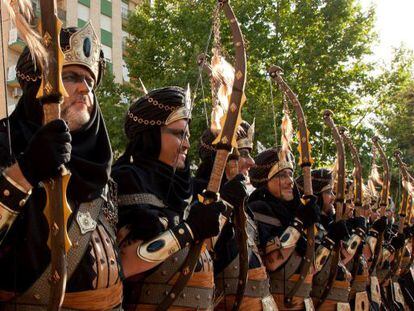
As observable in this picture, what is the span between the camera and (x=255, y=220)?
5906mm

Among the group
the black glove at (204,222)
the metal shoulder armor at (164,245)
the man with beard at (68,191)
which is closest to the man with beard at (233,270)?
the black glove at (204,222)

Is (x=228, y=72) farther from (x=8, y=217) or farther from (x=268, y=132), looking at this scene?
(x=268, y=132)

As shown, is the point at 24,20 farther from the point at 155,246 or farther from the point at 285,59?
the point at 285,59

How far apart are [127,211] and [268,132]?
1079 centimetres

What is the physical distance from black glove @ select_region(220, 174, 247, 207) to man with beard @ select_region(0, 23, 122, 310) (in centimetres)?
133

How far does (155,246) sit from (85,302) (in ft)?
2.48

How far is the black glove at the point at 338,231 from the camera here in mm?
6660

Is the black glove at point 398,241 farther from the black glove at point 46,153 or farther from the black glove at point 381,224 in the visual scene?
the black glove at point 46,153

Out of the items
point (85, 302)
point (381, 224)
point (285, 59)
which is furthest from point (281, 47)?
point (85, 302)

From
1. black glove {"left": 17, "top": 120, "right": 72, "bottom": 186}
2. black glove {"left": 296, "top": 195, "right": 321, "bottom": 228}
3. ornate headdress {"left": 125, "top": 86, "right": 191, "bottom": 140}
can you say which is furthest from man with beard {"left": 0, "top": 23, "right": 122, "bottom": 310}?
black glove {"left": 296, "top": 195, "right": 321, "bottom": 228}

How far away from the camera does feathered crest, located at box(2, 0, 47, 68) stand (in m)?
2.40

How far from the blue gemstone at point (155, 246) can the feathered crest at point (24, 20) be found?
5.06ft

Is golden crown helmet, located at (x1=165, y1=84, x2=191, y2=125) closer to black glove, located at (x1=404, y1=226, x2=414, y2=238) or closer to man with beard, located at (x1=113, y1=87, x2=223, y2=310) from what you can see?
man with beard, located at (x1=113, y1=87, x2=223, y2=310)

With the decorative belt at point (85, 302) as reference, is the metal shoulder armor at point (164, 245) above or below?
above
